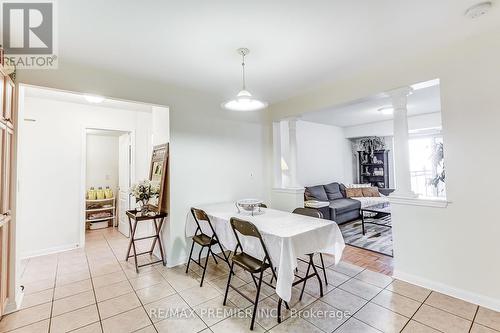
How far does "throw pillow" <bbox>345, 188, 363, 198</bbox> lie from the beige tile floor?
11.4 ft

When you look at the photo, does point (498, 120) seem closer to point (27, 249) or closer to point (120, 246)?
point (120, 246)

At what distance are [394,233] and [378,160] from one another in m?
4.66

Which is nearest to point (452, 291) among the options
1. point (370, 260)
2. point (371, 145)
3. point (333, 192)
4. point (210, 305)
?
Result: point (370, 260)

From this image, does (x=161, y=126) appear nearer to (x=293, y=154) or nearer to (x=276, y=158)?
(x=276, y=158)

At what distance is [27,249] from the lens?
361 centimetres

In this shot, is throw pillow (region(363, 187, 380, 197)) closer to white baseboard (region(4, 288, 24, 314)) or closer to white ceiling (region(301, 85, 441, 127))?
white ceiling (region(301, 85, 441, 127))

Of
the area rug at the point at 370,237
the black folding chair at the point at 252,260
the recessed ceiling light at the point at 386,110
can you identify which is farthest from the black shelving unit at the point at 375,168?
the black folding chair at the point at 252,260

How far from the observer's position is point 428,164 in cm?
607

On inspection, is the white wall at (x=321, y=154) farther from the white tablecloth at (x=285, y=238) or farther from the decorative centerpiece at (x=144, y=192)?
the decorative centerpiece at (x=144, y=192)

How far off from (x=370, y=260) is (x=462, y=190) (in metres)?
1.52

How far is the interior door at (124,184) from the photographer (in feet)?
15.2

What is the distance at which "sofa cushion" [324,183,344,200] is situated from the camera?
5898 millimetres

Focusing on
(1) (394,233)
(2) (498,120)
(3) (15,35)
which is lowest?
(1) (394,233)

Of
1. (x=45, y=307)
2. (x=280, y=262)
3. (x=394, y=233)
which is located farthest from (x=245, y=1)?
(x=45, y=307)
